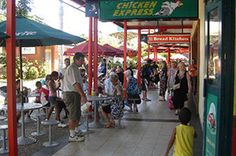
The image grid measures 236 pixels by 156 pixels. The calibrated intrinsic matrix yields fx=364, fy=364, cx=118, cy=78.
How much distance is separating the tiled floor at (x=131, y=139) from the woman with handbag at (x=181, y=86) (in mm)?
527

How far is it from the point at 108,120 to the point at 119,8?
2584 mm

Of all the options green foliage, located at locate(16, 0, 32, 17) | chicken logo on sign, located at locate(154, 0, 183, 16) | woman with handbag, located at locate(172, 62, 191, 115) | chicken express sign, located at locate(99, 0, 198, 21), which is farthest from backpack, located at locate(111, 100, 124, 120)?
green foliage, located at locate(16, 0, 32, 17)

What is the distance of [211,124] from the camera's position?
161 inches

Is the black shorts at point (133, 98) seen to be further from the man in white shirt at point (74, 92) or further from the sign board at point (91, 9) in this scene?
the man in white shirt at point (74, 92)

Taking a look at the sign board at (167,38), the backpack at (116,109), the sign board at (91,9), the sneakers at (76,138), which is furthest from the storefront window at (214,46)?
the sign board at (167,38)

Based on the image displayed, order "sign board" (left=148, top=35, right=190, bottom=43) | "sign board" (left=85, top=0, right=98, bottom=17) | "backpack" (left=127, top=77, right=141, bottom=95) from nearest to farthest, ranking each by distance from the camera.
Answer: "sign board" (left=85, top=0, right=98, bottom=17) → "backpack" (left=127, top=77, right=141, bottom=95) → "sign board" (left=148, top=35, right=190, bottom=43)

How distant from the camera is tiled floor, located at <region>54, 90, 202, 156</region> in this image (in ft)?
20.4

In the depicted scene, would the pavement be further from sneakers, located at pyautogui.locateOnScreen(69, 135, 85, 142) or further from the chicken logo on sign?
the chicken logo on sign

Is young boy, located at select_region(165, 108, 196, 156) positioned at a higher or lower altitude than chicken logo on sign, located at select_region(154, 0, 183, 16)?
lower

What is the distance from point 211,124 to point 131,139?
3.24 metres

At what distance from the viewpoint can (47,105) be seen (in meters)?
9.05

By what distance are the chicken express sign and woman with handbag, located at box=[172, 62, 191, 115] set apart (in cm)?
231

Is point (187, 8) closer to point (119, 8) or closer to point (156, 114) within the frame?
point (119, 8)

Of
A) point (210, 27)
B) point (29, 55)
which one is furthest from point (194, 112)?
point (29, 55)
